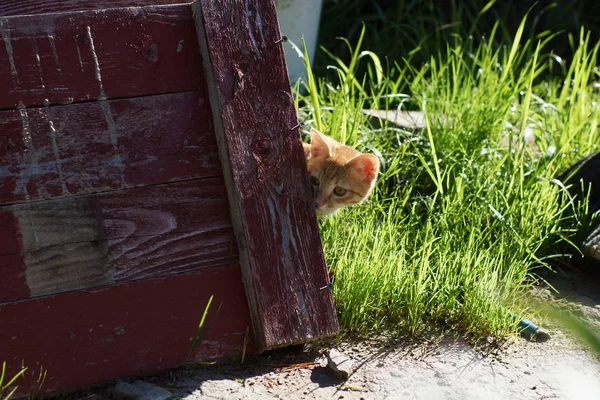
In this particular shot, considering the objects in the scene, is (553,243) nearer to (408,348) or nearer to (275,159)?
(408,348)

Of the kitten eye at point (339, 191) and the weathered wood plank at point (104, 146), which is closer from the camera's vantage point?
the weathered wood plank at point (104, 146)

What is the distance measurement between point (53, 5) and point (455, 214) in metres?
1.88

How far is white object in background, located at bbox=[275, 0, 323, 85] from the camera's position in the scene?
409 cm

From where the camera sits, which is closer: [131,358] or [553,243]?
[131,358]

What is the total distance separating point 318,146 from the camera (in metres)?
2.76

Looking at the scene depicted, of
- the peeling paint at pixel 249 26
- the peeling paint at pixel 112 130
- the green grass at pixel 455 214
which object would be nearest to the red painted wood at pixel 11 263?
the peeling paint at pixel 112 130

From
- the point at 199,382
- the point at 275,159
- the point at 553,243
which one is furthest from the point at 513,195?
the point at 199,382

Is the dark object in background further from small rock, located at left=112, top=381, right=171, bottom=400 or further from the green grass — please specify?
small rock, located at left=112, top=381, right=171, bottom=400

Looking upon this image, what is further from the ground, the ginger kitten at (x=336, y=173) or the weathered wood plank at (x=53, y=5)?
the weathered wood plank at (x=53, y=5)

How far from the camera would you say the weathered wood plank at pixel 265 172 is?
6.67 feet

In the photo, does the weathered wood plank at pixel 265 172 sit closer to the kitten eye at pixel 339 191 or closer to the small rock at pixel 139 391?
the small rock at pixel 139 391

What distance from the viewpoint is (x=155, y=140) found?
2043 mm

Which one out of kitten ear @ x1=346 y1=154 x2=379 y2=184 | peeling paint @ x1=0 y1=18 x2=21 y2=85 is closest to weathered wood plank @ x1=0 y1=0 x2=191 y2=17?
peeling paint @ x1=0 y1=18 x2=21 y2=85

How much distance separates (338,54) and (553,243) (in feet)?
8.61
